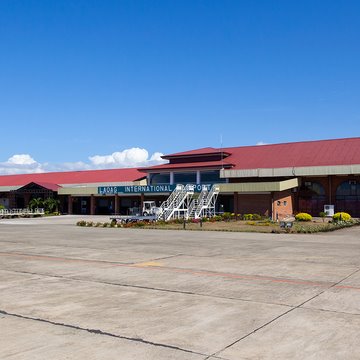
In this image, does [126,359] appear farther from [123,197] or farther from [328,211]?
[123,197]

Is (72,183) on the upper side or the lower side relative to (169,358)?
upper

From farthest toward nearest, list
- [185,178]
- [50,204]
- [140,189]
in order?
[50,204]
[185,178]
[140,189]

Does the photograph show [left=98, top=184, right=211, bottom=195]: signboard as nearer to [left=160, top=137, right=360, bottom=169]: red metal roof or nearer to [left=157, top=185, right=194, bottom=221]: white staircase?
[left=157, top=185, right=194, bottom=221]: white staircase

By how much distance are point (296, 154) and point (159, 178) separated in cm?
1772

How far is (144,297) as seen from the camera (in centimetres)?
938

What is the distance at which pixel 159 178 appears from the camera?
59281 mm

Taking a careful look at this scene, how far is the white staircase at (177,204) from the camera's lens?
4464 centimetres

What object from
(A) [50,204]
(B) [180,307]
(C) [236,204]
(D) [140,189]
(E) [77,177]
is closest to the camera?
(B) [180,307]

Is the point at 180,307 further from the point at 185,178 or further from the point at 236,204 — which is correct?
the point at 185,178

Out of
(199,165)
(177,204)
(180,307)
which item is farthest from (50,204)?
(180,307)

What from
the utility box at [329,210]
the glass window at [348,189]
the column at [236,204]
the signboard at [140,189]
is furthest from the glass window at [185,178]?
the glass window at [348,189]

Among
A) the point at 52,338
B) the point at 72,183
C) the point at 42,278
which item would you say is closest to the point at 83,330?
the point at 52,338

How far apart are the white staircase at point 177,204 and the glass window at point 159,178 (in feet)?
23.7

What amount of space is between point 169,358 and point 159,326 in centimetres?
144
